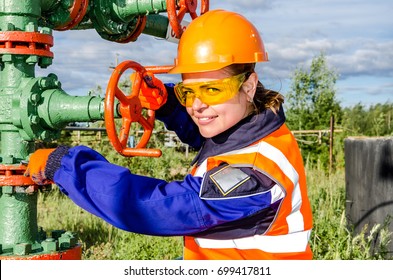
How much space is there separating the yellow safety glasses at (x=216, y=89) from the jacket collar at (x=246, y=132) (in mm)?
119

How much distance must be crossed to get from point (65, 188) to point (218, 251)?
0.61 m

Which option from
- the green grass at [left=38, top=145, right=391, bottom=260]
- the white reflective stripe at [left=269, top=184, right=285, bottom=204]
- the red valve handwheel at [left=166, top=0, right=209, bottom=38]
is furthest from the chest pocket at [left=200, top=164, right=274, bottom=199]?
the green grass at [left=38, top=145, right=391, bottom=260]

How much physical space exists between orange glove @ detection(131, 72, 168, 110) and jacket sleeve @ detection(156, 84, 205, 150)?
195mm

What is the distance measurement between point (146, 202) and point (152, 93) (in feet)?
2.37

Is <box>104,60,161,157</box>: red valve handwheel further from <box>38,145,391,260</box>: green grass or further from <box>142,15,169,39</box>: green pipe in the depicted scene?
<box>38,145,391,260</box>: green grass

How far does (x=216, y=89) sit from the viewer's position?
2191 mm

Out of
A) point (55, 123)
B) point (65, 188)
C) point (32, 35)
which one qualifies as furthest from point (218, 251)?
point (32, 35)

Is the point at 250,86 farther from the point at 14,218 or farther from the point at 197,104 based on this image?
the point at 14,218

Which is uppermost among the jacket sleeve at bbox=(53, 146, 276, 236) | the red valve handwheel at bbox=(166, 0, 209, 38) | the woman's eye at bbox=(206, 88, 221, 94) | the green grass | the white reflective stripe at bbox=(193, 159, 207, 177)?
the red valve handwheel at bbox=(166, 0, 209, 38)

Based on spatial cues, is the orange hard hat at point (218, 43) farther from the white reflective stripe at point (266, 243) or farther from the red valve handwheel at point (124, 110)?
the white reflective stripe at point (266, 243)

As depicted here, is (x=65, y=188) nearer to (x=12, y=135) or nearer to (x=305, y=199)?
(x=12, y=135)

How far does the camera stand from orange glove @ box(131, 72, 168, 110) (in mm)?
2504

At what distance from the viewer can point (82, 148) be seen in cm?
209

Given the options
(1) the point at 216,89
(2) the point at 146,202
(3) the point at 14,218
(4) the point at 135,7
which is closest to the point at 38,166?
(3) the point at 14,218
